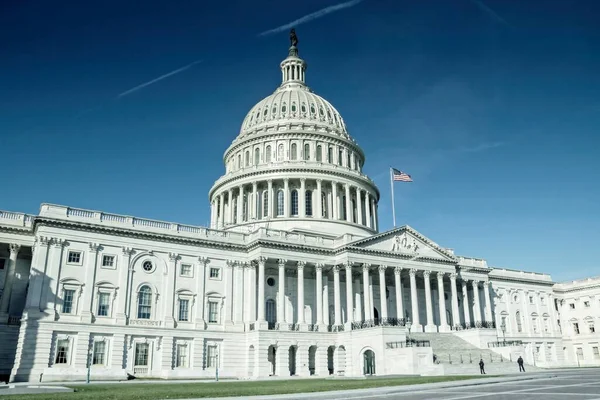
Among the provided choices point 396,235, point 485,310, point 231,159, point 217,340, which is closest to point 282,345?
point 217,340

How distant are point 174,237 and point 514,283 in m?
55.9

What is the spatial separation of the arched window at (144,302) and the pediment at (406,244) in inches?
904

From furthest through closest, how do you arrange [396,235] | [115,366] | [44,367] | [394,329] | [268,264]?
[396,235] → [268,264] → [394,329] → [115,366] → [44,367]

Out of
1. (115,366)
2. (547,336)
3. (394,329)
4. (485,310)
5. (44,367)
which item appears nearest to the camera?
(44,367)

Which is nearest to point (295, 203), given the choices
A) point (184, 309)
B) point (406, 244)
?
point (406, 244)

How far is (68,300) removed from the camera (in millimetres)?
48781

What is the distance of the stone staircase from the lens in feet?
156

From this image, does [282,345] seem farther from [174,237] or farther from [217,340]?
[174,237]

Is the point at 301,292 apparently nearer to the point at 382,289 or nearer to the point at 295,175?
the point at 382,289

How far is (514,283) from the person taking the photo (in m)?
83.5

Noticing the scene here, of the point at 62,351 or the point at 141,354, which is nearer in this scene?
the point at 62,351

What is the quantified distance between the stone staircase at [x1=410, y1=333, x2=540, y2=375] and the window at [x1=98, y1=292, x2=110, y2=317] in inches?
1223

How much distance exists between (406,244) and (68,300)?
125 ft

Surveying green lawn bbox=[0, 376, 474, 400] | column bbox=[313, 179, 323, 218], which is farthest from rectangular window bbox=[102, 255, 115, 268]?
column bbox=[313, 179, 323, 218]
